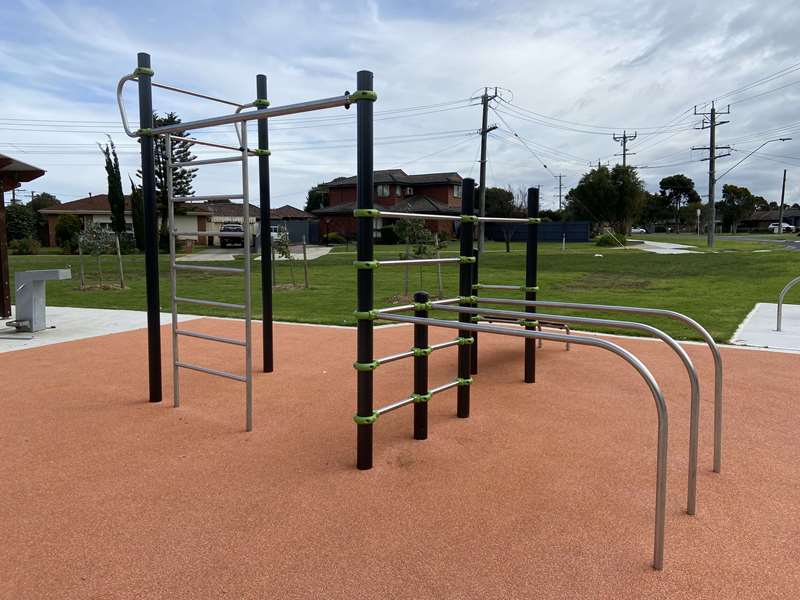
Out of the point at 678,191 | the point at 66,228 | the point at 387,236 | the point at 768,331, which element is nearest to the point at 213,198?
the point at 768,331

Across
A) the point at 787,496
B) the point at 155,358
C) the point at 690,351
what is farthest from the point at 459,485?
the point at 690,351

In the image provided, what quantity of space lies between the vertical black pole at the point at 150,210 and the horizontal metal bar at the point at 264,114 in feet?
0.48

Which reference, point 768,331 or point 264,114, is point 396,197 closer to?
point 768,331

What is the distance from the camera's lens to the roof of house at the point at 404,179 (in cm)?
4625

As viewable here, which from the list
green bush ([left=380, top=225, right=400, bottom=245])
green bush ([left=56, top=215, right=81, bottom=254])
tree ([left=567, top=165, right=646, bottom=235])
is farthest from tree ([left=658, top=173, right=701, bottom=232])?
green bush ([left=56, top=215, right=81, bottom=254])

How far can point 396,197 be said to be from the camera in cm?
4616

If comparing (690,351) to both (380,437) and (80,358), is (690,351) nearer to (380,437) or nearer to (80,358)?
(380,437)

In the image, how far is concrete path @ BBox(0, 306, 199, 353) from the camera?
6.90 m

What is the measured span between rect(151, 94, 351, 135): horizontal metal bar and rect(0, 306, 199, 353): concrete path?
4188mm

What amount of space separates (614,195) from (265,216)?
1759 inches

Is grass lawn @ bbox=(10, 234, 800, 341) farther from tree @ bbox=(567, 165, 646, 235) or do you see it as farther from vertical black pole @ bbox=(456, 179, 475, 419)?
tree @ bbox=(567, 165, 646, 235)

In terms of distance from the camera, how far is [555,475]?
317cm

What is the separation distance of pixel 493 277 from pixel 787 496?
12.8 m

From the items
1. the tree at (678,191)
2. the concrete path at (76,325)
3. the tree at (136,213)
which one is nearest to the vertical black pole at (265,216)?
the concrete path at (76,325)
